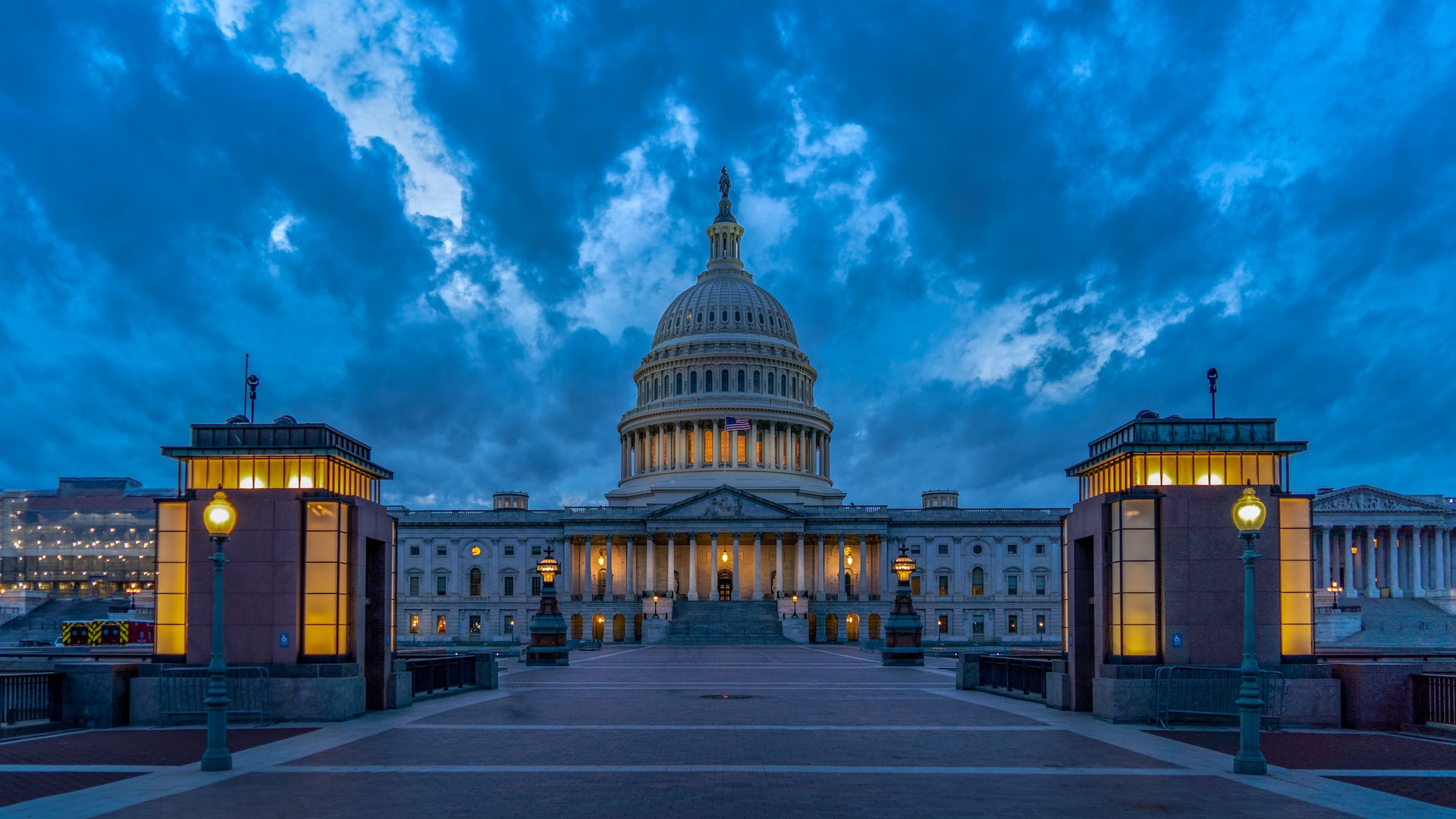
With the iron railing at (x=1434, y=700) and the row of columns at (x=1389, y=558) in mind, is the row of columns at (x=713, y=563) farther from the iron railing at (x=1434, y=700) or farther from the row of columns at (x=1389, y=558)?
the iron railing at (x=1434, y=700)

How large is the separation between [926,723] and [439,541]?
96832 millimetres

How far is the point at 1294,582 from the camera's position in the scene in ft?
86.5

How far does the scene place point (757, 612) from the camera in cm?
9881

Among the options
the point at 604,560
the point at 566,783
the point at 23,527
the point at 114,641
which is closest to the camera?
the point at 566,783

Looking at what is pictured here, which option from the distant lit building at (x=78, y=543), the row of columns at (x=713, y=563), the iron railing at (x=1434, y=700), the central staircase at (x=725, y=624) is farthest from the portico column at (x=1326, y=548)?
the distant lit building at (x=78, y=543)

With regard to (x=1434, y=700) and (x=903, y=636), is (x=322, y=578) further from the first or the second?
(x=903, y=636)

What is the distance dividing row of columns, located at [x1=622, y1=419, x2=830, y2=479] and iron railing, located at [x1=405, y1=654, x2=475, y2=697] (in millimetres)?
85152

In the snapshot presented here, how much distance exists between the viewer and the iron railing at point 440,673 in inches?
1309

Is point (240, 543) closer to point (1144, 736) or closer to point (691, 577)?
point (1144, 736)

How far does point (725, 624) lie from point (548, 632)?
40867 mm

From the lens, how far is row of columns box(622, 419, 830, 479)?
12656cm

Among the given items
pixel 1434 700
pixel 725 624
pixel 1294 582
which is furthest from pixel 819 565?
pixel 1434 700

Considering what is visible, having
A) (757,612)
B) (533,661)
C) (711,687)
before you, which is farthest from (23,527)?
(711,687)

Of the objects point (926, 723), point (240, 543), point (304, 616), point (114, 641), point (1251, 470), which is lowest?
point (114, 641)
